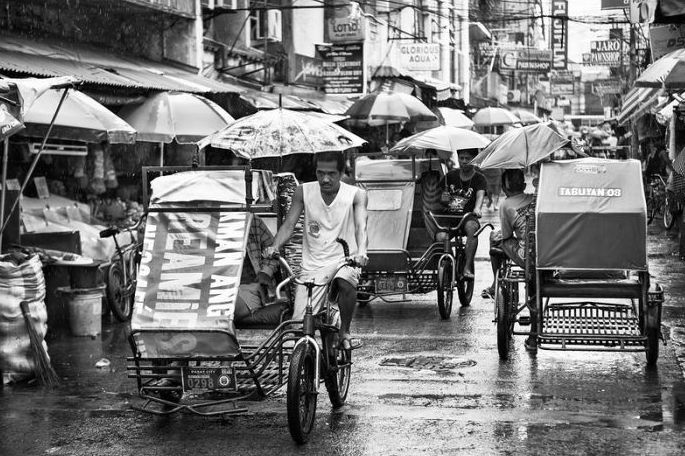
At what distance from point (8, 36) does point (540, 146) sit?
9206 millimetres

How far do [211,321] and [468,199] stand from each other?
6.80 m

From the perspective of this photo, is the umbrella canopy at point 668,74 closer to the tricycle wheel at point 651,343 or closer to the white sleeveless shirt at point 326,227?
the tricycle wheel at point 651,343

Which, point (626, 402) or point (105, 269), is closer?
point (626, 402)

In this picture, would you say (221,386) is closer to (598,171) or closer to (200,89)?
(598,171)

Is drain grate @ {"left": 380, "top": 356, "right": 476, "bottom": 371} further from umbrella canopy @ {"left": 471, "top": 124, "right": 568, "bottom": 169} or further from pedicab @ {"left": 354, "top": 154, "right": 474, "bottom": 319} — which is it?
pedicab @ {"left": 354, "top": 154, "right": 474, "bottom": 319}

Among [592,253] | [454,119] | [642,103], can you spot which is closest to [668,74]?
[592,253]

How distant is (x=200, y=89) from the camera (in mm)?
17500

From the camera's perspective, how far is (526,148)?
977 cm

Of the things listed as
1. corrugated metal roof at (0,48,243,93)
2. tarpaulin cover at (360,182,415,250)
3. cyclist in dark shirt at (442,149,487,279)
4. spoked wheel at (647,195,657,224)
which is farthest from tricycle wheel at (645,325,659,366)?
spoked wheel at (647,195,657,224)

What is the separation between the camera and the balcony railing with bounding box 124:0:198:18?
57.3 feet

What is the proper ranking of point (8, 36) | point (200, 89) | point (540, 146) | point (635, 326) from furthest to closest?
point (200, 89) < point (8, 36) < point (540, 146) < point (635, 326)

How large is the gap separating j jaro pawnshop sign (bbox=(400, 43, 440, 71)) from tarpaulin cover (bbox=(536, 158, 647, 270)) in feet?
79.0

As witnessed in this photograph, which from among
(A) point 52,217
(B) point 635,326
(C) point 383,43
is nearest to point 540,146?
(B) point 635,326

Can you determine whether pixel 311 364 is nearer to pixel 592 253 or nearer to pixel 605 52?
pixel 592 253
